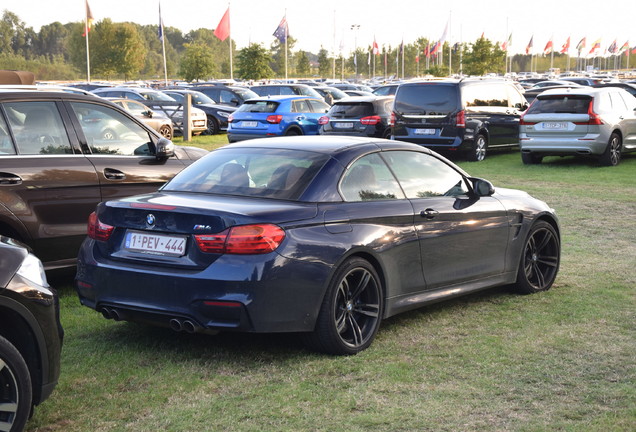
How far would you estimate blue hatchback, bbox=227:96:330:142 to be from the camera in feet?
77.5

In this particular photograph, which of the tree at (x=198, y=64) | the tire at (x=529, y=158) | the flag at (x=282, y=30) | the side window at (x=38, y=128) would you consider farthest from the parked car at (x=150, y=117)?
the tree at (x=198, y=64)

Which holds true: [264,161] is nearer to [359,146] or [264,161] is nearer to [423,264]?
[359,146]

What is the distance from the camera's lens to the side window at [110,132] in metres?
7.89

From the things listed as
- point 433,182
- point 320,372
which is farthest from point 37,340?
point 433,182

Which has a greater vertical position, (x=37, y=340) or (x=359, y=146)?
(x=359, y=146)

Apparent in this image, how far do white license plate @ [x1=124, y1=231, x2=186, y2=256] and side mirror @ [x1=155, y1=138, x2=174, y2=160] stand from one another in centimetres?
265

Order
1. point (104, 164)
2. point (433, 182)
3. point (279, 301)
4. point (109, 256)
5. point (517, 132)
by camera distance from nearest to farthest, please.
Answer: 1. point (279, 301)
2. point (109, 256)
3. point (433, 182)
4. point (104, 164)
5. point (517, 132)

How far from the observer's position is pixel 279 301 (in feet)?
17.6

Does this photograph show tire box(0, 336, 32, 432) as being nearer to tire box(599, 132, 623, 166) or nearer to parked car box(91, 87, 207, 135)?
tire box(599, 132, 623, 166)

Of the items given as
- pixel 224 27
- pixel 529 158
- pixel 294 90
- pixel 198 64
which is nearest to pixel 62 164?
pixel 529 158

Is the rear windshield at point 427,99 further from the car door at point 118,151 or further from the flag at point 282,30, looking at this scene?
the flag at point 282,30

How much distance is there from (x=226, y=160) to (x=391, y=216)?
124 cm

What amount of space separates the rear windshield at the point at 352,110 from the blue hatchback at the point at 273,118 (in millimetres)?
1525

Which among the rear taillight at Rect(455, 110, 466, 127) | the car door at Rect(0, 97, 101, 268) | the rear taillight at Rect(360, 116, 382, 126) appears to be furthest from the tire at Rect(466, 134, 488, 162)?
the car door at Rect(0, 97, 101, 268)
